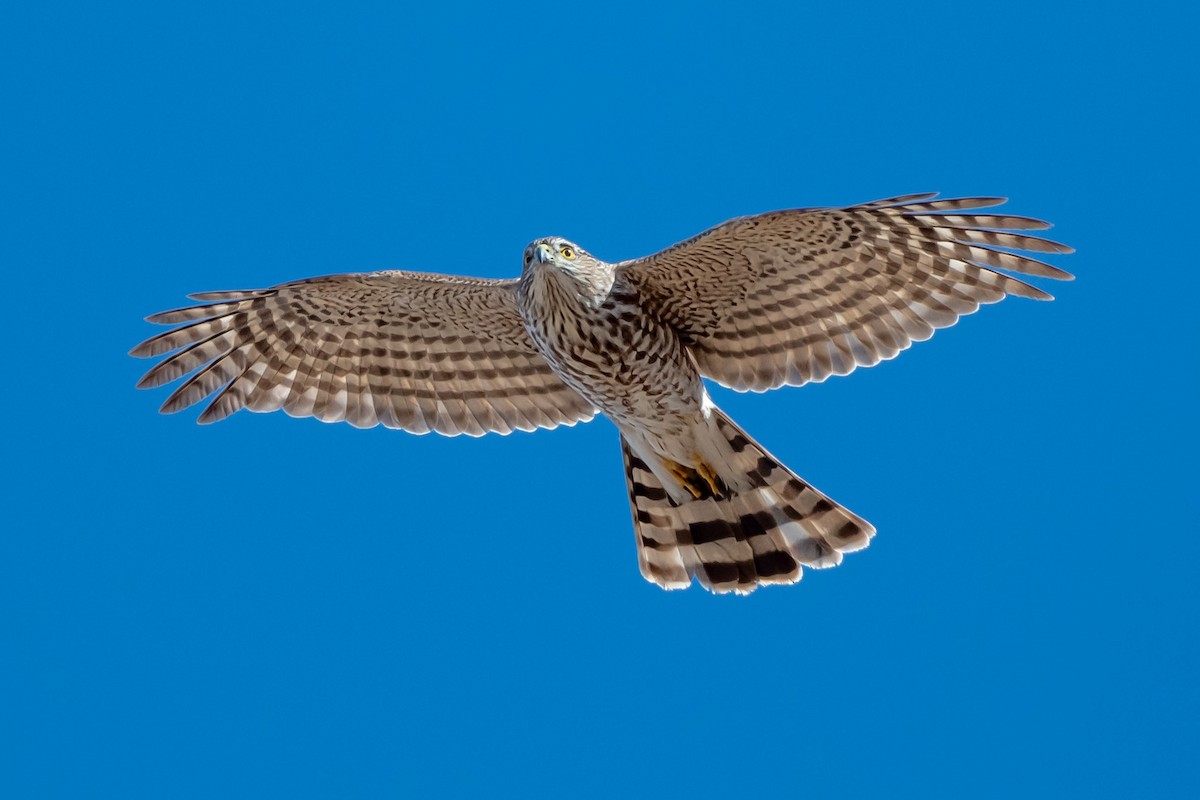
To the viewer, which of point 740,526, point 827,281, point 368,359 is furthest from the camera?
point 368,359

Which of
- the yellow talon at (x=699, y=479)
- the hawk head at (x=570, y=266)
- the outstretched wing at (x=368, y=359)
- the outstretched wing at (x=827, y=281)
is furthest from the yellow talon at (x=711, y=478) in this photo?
the hawk head at (x=570, y=266)

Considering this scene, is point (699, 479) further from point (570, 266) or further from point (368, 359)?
point (368, 359)

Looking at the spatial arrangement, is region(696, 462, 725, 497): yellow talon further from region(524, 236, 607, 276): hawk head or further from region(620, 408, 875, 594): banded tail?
region(524, 236, 607, 276): hawk head

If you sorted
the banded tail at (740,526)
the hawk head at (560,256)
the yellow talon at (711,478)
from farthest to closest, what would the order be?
the yellow talon at (711,478), the banded tail at (740,526), the hawk head at (560,256)

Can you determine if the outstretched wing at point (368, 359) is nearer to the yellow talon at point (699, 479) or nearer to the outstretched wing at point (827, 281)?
the yellow talon at point (699, 479)

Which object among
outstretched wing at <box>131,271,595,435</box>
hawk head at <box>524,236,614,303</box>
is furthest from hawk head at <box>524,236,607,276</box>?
outstretched wing at <box>131,271,595,435</box>

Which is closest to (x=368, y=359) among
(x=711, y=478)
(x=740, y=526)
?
(x=711, y=478)
